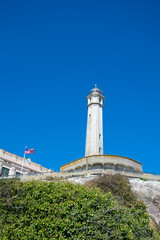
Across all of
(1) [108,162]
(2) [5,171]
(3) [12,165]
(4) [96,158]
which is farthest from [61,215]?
(3) [12,165]

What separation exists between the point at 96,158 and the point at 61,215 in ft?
51.1

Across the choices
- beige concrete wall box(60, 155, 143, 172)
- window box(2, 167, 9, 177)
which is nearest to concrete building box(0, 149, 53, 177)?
window box(2, 167, 9, 177)

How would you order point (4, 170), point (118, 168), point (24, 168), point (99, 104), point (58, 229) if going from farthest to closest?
point (99, 104)
point (24, 168)
point (4, 170)
point (118, 168)
point (58, 229)

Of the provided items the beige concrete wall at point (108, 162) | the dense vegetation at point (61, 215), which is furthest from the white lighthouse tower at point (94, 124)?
the dense vegetation at point (61, 215)

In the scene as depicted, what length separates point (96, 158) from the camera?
29.1 meters

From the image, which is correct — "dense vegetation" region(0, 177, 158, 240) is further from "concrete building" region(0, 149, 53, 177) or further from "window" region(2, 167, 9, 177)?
"concrete building" region(0, 149, 53, 177)

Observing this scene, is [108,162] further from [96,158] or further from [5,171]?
[5,171]

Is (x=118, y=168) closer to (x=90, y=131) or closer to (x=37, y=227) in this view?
(x=90, y=131)

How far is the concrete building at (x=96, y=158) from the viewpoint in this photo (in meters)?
28.8

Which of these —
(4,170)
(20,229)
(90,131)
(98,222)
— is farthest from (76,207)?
(90,131)

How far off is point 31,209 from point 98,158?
15503 millimetres

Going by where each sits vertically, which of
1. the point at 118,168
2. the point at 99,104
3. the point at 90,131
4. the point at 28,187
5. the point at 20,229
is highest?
the point at 99,104

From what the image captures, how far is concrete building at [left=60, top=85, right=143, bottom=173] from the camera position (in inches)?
1133

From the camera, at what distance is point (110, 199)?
1620cm
